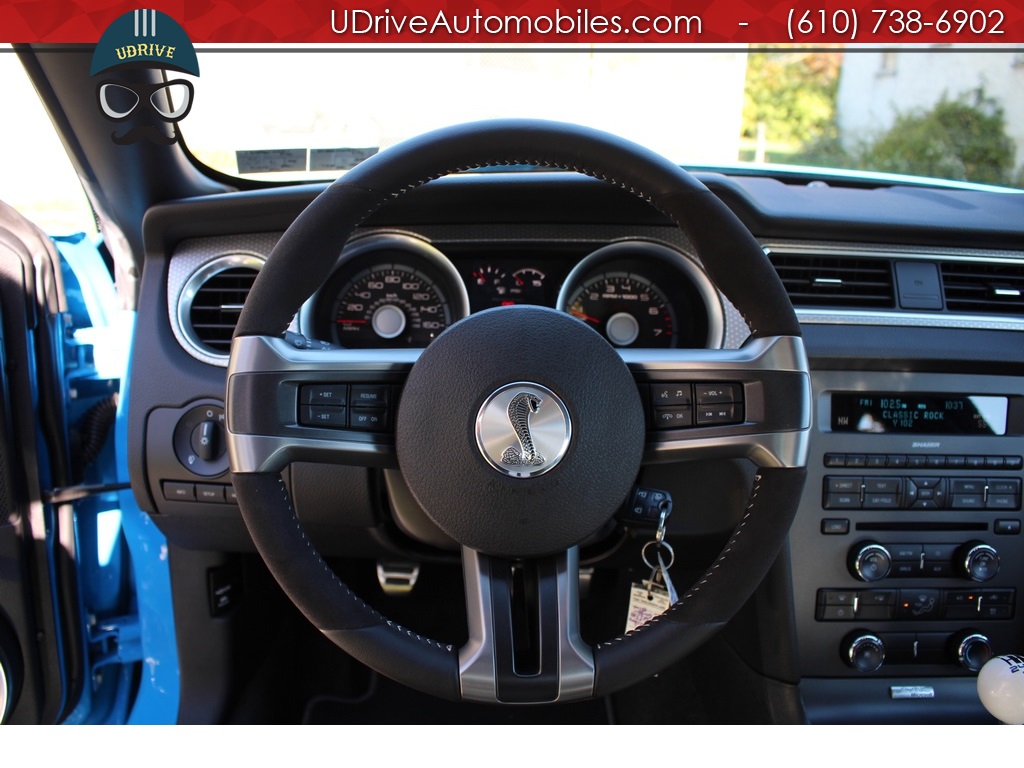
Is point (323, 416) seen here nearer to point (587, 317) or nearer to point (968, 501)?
point (587, 317)

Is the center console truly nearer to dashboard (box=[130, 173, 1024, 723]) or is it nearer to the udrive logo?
dashboard (box=[130, 173, 1024, 723])

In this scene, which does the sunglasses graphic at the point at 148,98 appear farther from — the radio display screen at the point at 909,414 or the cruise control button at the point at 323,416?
the radio display screen at the point at 909,414

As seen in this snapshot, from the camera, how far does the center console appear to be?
1509 mm

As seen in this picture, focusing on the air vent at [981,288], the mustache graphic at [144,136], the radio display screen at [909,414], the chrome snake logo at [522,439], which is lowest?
the radio display screen at [909,414]

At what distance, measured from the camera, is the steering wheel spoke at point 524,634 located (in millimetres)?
993

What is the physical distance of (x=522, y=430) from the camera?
97 cm

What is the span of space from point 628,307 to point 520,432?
652 mm

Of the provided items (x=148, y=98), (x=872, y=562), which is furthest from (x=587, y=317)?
(x=148, y=98)

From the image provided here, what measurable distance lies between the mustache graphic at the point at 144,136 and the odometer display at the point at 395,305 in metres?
0.47

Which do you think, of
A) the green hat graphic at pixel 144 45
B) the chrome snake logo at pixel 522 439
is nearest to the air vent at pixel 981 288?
the chrome snake logo at pixel 522 439

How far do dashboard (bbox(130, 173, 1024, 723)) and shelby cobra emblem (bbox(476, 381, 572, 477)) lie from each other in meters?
0.53
